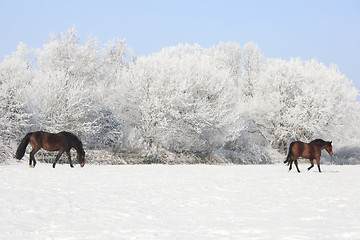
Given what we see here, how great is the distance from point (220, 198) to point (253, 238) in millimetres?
4210

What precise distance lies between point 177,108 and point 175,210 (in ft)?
84.4

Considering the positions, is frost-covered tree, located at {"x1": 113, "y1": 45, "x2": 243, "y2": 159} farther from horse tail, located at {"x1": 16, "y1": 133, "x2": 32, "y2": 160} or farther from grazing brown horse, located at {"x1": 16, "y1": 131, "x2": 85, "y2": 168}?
horse tail, located at {"x1": 16, "y1": 133, "x2": 32, "y2": 160}

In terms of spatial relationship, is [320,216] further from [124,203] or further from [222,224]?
[124,203]

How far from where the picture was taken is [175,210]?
8.47 metres

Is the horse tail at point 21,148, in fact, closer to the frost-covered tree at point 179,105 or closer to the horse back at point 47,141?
the horse back at point 47,141

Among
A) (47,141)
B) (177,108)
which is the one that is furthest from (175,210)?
(177,108)

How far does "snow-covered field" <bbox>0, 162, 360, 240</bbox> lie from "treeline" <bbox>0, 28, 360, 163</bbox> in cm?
1337

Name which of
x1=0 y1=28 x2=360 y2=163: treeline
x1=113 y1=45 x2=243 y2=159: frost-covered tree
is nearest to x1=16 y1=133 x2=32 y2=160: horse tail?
x1=0 y1=28 x2=360 y2=163: treeline

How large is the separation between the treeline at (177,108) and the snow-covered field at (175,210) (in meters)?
13.4

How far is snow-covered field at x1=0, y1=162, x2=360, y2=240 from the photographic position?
636cm

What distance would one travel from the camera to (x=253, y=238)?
5.98m

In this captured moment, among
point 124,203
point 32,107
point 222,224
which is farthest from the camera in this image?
point 32,107

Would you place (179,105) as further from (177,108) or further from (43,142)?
(43,142)

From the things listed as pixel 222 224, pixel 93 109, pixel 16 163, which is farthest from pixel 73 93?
pixel 222 224
